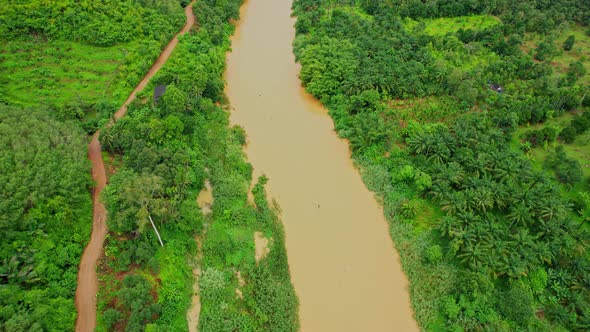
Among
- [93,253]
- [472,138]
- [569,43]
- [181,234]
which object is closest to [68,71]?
[93,253]

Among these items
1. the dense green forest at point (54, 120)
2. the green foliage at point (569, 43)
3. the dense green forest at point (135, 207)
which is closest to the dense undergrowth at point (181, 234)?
the dense green forest at point (135, 207)

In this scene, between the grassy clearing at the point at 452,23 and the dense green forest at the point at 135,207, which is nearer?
the dense green forest at the point at 135,207

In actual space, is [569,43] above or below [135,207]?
below

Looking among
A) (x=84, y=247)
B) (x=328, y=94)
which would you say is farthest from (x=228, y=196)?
(x=328, y=94)

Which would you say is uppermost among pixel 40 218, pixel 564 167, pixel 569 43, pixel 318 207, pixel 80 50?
pixel 80 50

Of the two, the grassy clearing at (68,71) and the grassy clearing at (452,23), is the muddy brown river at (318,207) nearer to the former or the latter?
the grassy clearing at (68,71)

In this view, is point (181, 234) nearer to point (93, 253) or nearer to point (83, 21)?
point (93, 253)

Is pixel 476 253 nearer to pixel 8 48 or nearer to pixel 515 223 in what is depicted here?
pixel 515 223

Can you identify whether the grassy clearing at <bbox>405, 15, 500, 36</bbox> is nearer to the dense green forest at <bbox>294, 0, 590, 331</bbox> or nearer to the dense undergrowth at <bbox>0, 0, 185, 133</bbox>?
the dense green forest at <bbox>294, 0, 590, 331</bbox>

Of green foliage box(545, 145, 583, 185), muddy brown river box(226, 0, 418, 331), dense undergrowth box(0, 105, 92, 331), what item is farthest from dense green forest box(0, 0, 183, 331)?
green foliage box(545, 145, 583, 185)
